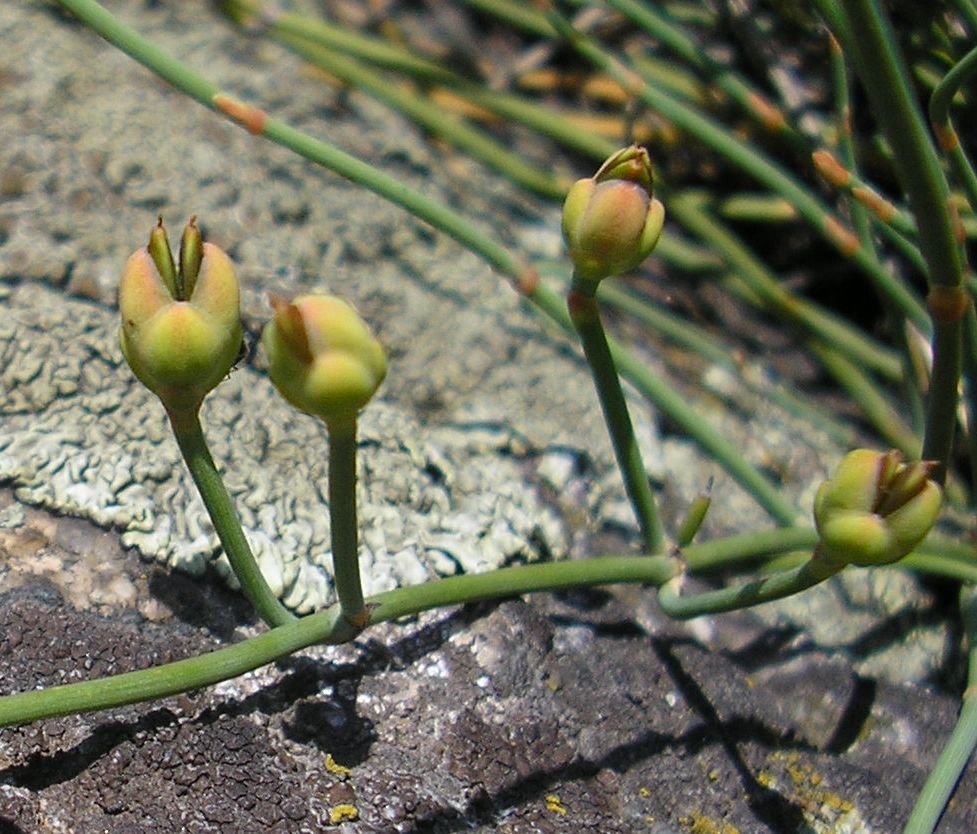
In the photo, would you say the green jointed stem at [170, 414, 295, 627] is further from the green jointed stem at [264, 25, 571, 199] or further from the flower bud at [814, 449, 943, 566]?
the green jointed stem at [264, 25, 571, 199]

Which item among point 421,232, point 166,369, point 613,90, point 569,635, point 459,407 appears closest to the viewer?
point 166,369

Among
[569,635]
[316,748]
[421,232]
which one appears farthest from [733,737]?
[421,232]

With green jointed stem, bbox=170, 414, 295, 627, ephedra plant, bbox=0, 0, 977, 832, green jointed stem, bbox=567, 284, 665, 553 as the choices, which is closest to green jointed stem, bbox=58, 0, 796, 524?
ephedra plant, bbox=0, 0, 977, 832

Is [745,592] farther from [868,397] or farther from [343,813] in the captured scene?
[868,397]

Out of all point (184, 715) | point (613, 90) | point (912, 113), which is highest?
point (912, 113)

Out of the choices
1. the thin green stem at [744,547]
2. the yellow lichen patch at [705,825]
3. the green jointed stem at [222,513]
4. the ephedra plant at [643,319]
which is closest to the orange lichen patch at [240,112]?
the ephedra plant at [643,319]

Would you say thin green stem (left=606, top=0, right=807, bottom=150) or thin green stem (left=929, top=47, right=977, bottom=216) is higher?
thin green stem (left=929, top=47, right=977, bottom=216)

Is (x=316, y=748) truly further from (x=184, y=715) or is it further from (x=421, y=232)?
(x=421, y=232)
